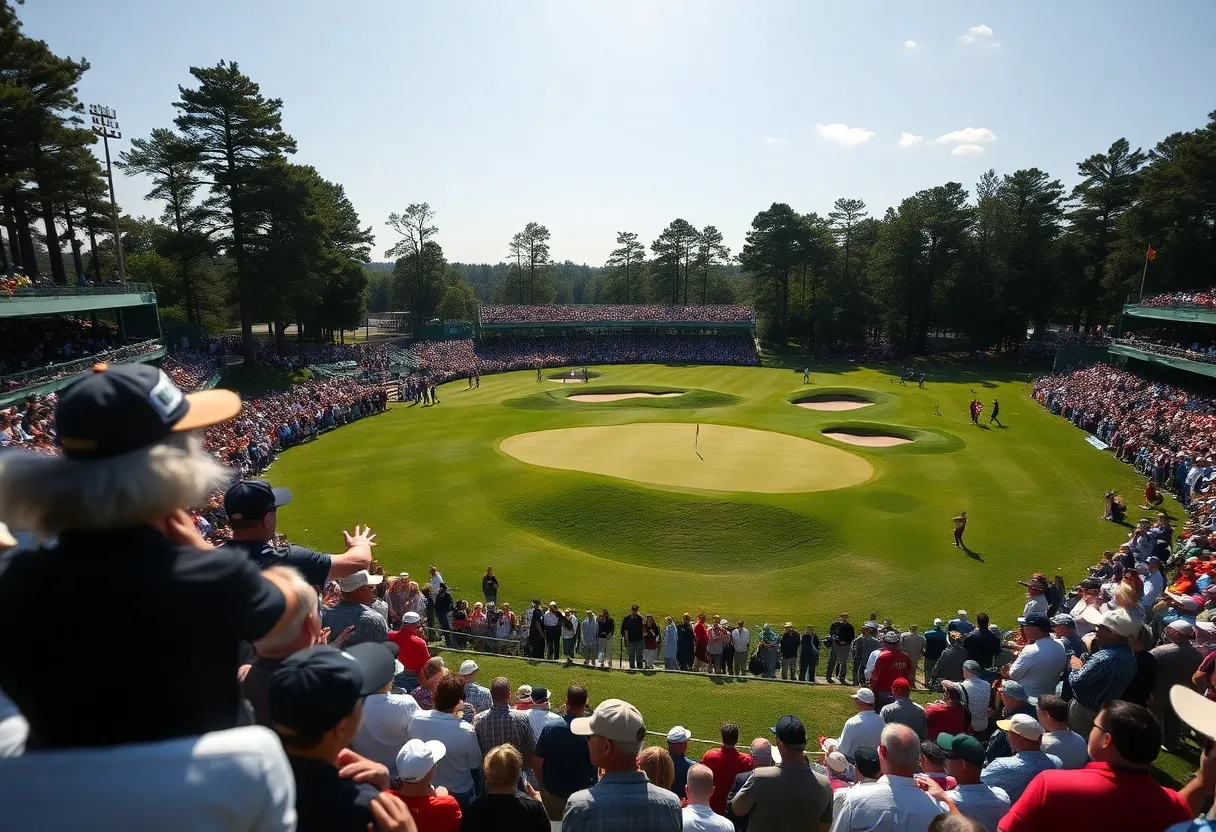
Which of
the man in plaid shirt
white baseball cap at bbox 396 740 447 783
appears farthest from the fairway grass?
white baseball cap at bbox 396 740 447 783

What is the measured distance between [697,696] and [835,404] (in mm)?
36659

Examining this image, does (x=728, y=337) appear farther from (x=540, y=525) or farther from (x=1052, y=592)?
(x=1052, y=592)

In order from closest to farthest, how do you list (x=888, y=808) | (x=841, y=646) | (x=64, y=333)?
(x=888, y=808) → (x=841, y=646) → (x=64, y=333)

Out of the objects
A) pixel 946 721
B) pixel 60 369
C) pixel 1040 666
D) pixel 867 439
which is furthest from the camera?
pixel 867 439

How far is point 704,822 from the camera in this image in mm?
4660

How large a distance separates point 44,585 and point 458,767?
4.45m

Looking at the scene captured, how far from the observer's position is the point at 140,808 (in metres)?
1.58

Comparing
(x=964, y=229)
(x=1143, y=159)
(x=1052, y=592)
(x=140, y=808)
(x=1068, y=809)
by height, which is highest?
(x=1143, y=159)

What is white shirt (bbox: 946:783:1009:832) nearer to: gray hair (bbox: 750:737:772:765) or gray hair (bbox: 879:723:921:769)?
gray hair (bbox: 879:723:921:769)

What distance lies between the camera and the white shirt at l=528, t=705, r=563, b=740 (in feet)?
21.1

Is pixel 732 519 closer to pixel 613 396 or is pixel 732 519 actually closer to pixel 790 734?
pixel 790 734

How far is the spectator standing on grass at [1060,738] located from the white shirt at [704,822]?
2917 mm

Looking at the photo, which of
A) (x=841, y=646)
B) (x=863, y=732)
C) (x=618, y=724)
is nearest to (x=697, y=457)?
(x=841, y=646)

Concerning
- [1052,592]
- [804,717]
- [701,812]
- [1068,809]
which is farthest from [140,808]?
[1052,592]
